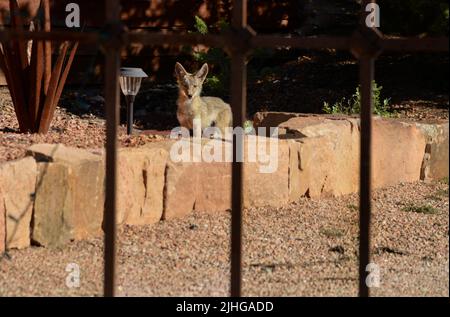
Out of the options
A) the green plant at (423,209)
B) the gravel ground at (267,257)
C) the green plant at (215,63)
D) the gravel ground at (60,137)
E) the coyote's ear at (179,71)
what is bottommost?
the gravel ground at (267,257)

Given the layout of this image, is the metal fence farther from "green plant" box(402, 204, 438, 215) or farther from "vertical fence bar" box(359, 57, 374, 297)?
"green plant" box(402, 204, 438, 215)

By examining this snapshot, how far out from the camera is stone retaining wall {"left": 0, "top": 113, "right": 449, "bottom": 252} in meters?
4.85

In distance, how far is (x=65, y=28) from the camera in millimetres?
10109

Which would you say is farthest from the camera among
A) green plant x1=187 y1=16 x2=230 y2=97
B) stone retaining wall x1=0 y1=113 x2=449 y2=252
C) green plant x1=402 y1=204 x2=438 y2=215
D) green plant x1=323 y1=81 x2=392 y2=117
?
green plant x1=187 y1=16 x2=230 y2=97

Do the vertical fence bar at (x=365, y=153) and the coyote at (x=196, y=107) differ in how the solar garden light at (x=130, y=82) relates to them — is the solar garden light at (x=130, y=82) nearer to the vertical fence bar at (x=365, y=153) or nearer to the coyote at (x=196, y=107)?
the coyote at (x=196, y=107)

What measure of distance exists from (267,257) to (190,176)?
103cm

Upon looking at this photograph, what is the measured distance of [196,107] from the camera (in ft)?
23.8

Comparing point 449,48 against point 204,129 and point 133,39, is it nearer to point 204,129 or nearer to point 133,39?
point 133,39

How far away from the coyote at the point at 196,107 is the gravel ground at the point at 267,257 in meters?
1.28

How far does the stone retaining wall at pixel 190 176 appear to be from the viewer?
4.85 metres

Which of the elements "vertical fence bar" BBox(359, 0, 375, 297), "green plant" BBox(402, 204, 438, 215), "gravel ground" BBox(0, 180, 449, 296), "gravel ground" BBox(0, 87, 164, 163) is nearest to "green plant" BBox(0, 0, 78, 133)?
"gravel ground" BBox(0, 87, 164, 163)

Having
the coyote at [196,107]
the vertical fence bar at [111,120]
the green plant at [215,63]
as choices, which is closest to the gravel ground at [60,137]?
the coyote at [196,107]

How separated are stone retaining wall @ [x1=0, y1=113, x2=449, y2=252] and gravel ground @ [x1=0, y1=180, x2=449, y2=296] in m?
0.11

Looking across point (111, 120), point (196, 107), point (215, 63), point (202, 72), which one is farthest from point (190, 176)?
point (215, 63)
